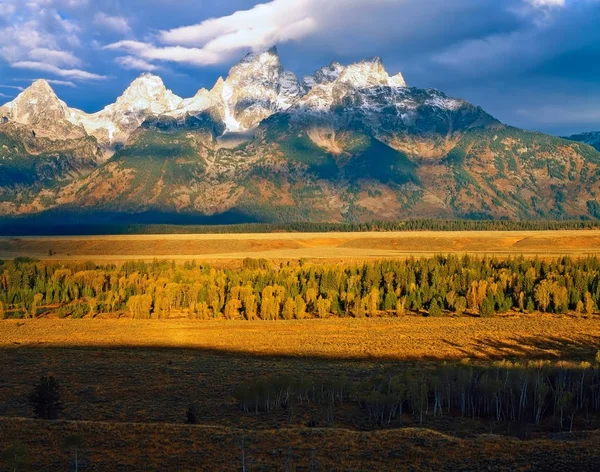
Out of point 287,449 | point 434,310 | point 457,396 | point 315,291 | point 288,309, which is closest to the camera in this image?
point 287,449

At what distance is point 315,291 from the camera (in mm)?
110000

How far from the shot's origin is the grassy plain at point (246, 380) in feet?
106

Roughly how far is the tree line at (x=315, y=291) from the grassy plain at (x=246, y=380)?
771 centimetres

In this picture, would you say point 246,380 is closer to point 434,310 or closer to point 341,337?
point 341,337

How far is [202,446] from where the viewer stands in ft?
113

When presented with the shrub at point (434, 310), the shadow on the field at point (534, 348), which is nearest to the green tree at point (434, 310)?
the shrub at point (434, 310)

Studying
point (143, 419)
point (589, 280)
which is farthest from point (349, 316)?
point (143, 419)

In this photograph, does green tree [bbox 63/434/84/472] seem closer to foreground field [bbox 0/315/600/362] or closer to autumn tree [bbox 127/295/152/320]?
foreground field [bbox 0/315/600/362]

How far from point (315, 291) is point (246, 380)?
5638 cm

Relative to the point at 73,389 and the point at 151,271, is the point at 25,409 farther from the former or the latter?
the point at 151,271

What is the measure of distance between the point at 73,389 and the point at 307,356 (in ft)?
83.4

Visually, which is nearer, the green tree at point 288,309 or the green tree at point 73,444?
the green tree at point 73,444

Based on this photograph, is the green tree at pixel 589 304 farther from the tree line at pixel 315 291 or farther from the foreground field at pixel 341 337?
the foreground field at pixel 341 337

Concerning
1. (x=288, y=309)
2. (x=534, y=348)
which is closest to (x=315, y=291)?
(x=288, y=309)
